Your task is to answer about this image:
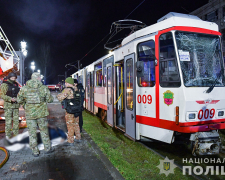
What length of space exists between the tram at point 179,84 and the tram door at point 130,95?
53 millimetres

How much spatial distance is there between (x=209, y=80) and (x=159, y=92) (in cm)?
124

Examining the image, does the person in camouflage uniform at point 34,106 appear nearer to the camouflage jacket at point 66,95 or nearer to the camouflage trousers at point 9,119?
the camouflage jacket at point 66,95

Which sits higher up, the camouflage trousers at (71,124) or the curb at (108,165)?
the camouflage trousers at (71,124)

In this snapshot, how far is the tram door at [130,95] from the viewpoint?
5.69 metres

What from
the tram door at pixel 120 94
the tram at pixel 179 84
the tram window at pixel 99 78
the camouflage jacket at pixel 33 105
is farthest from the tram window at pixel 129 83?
the tram window at pixel 99 78

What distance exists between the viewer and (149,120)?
5.21m

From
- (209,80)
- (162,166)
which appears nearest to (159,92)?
(209,80)

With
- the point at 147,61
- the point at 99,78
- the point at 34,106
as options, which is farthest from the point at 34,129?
the point at 99,78

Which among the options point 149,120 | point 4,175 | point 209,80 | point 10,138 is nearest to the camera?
point 4,175

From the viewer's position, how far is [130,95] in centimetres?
602

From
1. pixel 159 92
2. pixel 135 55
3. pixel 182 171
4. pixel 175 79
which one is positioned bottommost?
pixel 182 171

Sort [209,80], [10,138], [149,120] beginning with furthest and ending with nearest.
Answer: [10,138]
[149,120]
[209,80]

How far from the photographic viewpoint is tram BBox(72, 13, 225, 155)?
4488mm

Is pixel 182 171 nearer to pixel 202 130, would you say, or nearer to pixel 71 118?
pixel 202 130
